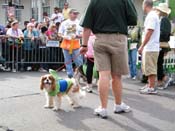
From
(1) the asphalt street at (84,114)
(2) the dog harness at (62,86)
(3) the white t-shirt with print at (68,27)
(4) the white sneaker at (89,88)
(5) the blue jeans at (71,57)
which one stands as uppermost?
(3) the white t-shirt with print at (68,27)

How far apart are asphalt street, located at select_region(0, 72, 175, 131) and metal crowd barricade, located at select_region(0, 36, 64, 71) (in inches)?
200

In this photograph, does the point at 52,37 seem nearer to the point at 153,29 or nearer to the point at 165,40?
the point at 165,40

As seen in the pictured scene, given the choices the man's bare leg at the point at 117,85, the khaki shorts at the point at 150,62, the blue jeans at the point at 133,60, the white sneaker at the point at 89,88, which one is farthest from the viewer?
the blue jeans at the point at 133,60

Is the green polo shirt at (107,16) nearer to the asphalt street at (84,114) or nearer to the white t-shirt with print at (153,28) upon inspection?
the asphalt street at (84,114)

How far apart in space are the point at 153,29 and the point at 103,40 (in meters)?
2.12

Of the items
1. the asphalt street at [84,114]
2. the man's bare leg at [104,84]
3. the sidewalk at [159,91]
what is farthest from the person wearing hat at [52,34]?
the man's bare leg at [104,84]

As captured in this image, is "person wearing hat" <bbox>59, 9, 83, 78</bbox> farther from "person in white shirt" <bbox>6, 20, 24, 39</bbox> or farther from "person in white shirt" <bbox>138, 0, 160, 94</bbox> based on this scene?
"person in white shirt" <bbox>6, 20, 24, 39</bbox>

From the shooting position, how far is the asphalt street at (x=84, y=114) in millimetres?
5945

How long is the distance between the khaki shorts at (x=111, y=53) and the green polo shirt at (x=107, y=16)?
12 cm

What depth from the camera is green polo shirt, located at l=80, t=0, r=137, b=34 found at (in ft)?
21.0

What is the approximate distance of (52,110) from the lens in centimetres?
711

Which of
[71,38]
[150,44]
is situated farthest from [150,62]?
[71,38]

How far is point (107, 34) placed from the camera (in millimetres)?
6438

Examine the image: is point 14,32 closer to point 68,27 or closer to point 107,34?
point 68,27
